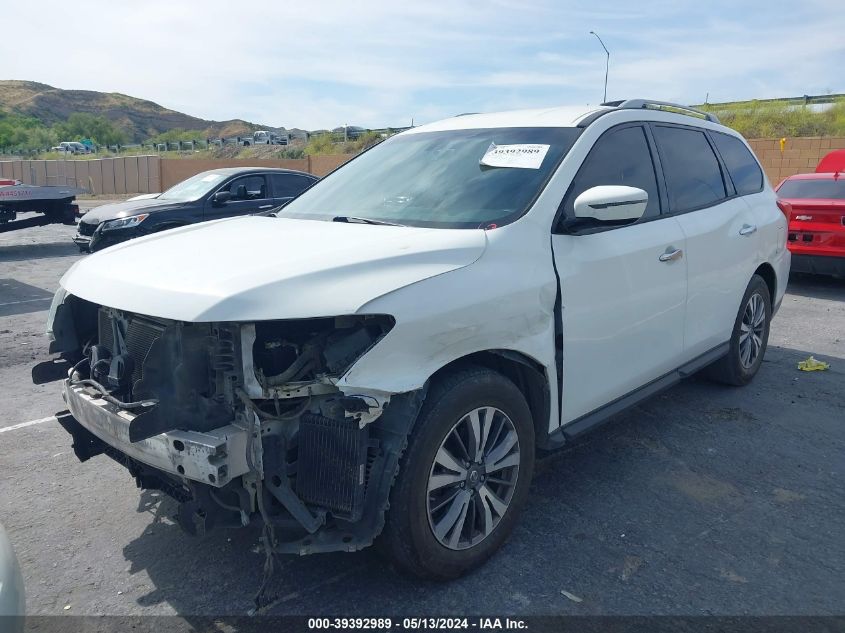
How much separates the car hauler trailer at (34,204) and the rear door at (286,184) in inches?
208

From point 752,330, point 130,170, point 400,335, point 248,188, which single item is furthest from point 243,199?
point 130,170

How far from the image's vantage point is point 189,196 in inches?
448

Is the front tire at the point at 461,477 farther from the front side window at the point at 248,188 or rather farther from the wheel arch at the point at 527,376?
the front side window at the point at 248,188

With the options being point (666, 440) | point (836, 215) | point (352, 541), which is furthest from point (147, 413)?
point (836, 215)

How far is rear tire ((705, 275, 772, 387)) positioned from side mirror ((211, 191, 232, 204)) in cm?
812

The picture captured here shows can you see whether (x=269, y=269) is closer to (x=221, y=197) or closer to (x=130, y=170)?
(x=221, y=197)

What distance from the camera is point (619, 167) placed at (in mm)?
3902

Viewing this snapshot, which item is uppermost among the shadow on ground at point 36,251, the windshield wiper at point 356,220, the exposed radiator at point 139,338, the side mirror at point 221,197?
the side mirror at point 221,197

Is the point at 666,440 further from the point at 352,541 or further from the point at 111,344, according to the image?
the point at 111,344

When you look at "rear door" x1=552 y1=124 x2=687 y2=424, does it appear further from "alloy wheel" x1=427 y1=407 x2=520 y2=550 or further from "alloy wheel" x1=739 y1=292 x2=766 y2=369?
"alloy wheel" x1=739 y1=292 x2=766 y2=369

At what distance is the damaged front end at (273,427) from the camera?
2.52m

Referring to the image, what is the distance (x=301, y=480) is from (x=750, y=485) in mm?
2646

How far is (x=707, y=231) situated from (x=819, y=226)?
19.3ft

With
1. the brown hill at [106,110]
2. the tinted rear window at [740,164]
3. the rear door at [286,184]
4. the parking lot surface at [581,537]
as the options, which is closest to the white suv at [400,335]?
Answer: the parking lot surface at [581,537]
